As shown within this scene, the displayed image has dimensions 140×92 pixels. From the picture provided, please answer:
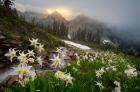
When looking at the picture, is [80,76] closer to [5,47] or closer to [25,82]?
[25,82]

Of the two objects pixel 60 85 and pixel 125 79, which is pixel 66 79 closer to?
pixel 60 85

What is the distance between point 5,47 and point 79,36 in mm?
188218

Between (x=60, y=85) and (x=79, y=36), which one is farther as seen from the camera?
(x=79, y=36)

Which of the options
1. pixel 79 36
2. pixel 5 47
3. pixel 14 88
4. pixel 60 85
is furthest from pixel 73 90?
pixel 79 36

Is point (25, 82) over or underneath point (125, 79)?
over

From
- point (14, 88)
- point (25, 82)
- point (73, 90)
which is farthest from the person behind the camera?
point (73, 90)

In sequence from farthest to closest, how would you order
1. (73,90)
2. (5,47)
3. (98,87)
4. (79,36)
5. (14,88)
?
(79,36) → (5,47) → (98,87) → (73,90) → (14,88)

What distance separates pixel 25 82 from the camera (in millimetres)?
4824

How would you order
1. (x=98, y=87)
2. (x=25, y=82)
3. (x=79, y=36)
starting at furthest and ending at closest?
(x=79, y=36) < (x=98, y=87) < (x=25, y=82)

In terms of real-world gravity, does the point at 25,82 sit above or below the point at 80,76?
above

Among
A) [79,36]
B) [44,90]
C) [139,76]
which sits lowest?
[79,36]

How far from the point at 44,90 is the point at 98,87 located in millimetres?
1884

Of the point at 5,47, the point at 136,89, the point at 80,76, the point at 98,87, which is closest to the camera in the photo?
the point at 98,87

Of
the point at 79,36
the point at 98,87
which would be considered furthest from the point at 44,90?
the point at 79,36
